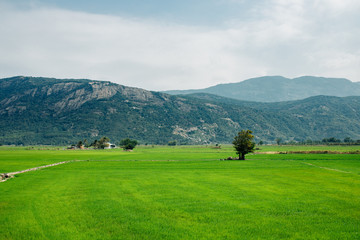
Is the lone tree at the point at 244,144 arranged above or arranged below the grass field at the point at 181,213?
above

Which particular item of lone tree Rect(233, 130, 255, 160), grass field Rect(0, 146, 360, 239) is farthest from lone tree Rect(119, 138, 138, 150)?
grass field Rect(0, 146, 360, 239)

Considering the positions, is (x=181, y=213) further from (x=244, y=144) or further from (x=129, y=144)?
(x=129, y=144)

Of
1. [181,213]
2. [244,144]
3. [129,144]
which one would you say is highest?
[244,144]

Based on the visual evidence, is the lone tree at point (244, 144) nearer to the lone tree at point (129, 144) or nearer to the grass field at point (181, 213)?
the grass field at point (181, 213)

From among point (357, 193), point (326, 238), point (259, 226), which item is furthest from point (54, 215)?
point (357, 193)

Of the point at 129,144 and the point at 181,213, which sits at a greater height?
the point at 129,144

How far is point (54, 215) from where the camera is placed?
638 inches

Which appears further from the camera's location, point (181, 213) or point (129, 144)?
point (129, 144)

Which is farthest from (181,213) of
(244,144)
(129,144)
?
(129,144)

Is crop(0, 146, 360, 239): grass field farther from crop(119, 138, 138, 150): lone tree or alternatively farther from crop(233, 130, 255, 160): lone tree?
crop(119, 138, 138, 150): lone tree

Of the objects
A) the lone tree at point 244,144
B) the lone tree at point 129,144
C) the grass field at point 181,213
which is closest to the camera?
the grass field at point 181,213

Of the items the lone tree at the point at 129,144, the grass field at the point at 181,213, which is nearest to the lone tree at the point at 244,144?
the grass field at the point at 181,213

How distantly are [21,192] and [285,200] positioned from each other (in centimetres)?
2033

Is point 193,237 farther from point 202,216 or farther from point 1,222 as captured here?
point 1,222
